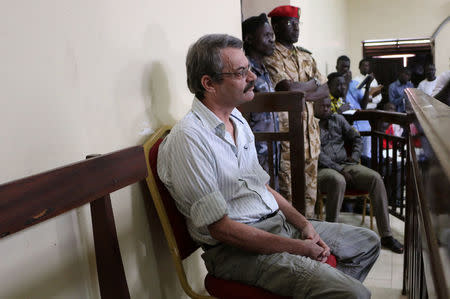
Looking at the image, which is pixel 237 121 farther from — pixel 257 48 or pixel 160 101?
pixel 257 48

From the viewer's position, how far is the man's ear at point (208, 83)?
137 centimetres

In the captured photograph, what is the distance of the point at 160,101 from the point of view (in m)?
1.53

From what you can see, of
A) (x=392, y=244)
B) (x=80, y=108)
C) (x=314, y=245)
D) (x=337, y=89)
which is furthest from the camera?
(x=337, y=89)

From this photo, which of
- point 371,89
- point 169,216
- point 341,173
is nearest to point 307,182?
point 341,173

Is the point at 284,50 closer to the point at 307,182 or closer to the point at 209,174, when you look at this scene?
the point at 307,182

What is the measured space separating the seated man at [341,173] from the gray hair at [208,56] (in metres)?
1.70

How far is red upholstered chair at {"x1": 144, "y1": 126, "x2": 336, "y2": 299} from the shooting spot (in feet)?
4.11

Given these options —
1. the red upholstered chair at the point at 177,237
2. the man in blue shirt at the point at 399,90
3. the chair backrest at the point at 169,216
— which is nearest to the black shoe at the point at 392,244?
the red upholstered chair at the point at 177,237

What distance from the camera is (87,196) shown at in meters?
0.80

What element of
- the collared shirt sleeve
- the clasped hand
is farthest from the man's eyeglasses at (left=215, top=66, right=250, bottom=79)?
the clasped hand

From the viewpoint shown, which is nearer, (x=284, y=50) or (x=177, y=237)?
(x=177, y=237)

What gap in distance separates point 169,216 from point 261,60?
1.32 metres

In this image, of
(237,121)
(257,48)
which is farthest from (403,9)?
(237,121)

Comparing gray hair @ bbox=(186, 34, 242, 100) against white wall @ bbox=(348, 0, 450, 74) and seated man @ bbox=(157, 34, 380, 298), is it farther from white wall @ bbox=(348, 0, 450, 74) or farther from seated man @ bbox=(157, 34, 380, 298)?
white wall @ bbox=(348, 0, 450, 74)
